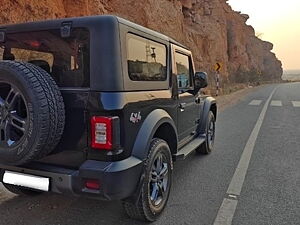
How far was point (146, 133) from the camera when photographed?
Answer: 278 centimetres

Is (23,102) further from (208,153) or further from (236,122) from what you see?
(236,122)

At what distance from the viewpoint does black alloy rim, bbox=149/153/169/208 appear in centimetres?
306

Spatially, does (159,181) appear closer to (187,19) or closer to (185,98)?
(185,98)

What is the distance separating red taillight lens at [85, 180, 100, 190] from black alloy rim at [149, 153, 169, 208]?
0.74 metres

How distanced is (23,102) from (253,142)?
5324 mm

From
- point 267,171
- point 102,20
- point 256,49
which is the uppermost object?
point 256,49

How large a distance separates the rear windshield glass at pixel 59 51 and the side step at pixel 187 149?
5.67ft

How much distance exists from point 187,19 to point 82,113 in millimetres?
29104

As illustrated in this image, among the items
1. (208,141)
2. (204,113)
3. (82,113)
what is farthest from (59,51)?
(208,141)

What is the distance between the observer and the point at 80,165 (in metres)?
2.54

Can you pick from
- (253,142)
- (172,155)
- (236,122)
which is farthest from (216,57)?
(172,155)

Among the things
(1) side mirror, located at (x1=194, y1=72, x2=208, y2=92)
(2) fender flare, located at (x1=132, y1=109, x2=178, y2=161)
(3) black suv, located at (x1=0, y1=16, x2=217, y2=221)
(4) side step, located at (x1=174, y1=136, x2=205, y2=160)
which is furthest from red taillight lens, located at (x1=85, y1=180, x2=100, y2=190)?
(1) side mirror, located at (x1=194, y1=72, x2=208, y2=92)

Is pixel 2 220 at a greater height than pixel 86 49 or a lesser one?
lesser

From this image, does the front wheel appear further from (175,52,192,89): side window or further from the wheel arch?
the wheel arch
